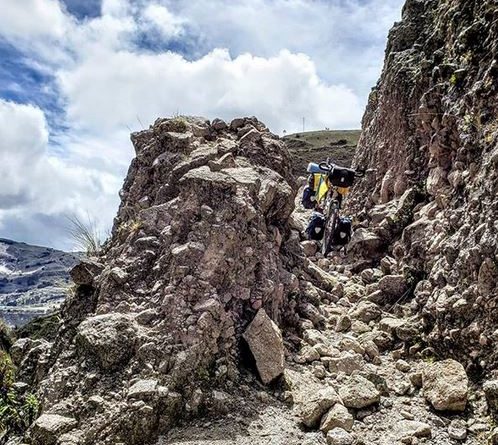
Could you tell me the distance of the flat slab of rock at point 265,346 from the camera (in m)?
6.36

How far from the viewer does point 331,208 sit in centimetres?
1005

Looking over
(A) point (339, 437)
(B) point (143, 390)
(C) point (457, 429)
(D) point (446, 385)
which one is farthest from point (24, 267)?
(C) point (457, 429)

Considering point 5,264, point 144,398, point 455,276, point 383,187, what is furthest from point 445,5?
point 5,264

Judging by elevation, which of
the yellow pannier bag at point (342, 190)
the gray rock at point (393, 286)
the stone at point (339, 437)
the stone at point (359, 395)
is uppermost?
the yellow pannier bag at point (342, 190)

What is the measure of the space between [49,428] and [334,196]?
706 centimetres

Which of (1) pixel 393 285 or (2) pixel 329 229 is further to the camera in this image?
(2) pixel 329 229

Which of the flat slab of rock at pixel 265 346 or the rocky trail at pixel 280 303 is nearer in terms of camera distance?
the rocky trail at pixel 280 303

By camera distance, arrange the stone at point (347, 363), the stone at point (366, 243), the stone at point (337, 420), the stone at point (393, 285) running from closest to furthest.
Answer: the stone at point (337, 420)
the stone at point (347, 363)
the stone at point (393, 285)
the stone at point (366, 243)

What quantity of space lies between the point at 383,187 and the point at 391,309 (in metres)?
4.23

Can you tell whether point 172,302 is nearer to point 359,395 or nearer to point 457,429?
point 359,395

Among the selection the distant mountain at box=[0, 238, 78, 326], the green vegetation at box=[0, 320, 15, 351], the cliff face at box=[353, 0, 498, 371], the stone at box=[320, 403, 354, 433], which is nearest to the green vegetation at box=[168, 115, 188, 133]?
the cliff face at box=[353, 0, 498, 371]

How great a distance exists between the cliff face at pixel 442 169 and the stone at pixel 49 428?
17.2 ft

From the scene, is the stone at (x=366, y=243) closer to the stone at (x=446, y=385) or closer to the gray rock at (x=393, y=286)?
the gray rock at (x=393, y=286)

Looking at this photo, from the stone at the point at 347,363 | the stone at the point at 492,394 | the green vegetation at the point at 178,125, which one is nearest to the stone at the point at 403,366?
the stone at the point at 347,363
